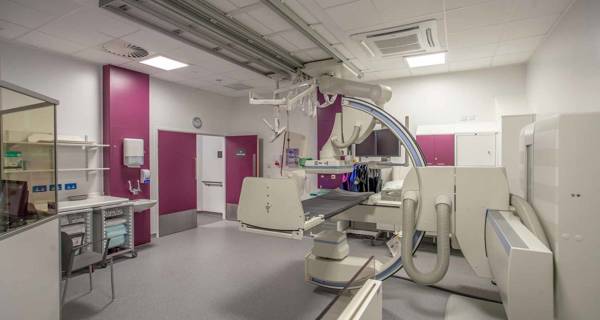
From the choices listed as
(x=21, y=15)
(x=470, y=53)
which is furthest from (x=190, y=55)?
(x=470, y=53)

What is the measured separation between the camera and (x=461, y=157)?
5.05 m

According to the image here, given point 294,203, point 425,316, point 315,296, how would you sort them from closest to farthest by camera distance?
point 294,203, point 425,316, point 315,296

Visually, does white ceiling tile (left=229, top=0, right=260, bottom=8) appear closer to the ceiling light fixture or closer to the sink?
the ceiling light fixture

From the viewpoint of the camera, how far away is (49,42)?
4.07 m

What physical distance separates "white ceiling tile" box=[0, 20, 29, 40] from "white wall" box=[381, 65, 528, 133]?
5.84m

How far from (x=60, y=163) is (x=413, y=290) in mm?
5247

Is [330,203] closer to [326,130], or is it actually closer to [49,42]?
[326,130]

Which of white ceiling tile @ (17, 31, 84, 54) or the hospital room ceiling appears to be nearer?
the hospital room ceiling

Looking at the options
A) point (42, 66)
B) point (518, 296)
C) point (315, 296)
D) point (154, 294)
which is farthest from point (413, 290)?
point (42, 66)

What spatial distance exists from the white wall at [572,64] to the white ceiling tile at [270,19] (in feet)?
9.83

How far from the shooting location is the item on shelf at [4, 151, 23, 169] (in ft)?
8.78

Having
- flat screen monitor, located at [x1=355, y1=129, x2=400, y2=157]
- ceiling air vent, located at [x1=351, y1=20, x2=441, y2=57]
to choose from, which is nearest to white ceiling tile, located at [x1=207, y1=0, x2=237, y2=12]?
ceiling air vent, located at [x1=351, y1=20, x2=441, y2=57]

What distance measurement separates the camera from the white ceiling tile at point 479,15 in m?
3.23

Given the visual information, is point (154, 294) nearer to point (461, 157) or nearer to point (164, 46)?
point (164, 46)
